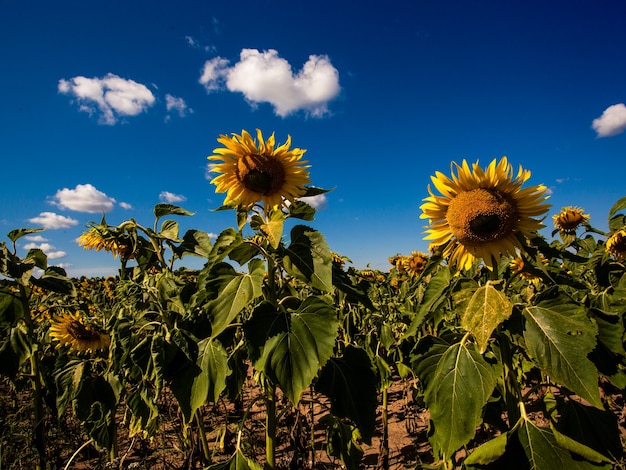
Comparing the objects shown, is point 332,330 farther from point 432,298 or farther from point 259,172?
point 259,172

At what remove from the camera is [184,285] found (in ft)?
9.48

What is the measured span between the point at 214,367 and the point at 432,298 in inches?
43.8

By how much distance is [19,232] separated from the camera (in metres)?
2.90

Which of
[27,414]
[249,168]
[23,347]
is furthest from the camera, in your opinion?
[27,414]

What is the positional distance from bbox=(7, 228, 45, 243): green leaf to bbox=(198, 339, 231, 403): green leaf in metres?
1.96

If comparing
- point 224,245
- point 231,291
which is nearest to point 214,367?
point 231,291

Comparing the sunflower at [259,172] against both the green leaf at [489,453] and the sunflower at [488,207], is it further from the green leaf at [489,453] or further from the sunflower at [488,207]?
the green leaf at [489,453]

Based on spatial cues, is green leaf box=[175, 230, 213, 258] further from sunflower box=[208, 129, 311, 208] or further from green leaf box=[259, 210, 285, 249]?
green leaf box=[259, 210, 285, 249]

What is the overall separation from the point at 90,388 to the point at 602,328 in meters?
3.26

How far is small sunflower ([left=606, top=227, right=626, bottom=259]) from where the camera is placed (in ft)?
13.0

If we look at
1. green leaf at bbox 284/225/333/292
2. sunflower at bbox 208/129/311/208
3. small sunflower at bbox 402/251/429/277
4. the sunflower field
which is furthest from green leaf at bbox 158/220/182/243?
small sunflower at bbox 402/251/429/277

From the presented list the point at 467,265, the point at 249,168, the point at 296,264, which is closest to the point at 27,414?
the point at 249,168

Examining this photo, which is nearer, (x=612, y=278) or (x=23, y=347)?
(x=23, y=347)

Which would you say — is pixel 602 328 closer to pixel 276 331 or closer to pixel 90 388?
pixel 276 331
